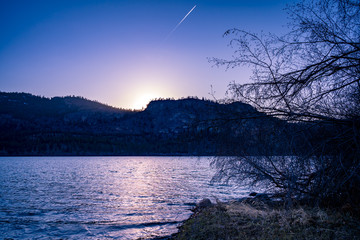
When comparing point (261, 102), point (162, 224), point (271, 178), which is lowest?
point (162, 224)

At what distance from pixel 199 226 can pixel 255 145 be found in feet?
15.4

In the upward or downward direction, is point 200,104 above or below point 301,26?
below

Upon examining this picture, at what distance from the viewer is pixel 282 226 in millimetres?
6809

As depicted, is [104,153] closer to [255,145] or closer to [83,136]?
[83,136]

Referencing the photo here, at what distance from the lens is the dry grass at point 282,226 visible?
5.91 meters

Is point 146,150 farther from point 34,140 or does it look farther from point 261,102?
point 261,102

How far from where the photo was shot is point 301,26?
4.56 m

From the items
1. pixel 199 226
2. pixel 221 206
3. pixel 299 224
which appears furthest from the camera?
pixel 221 206

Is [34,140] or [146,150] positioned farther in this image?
[146,150]

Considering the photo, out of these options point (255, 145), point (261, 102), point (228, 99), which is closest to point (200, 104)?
point (228, 99)

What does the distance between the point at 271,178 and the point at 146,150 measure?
173m

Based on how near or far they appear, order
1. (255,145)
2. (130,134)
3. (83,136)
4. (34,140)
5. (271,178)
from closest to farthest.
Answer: (255,145) → (271,178) → (34,140) → (83,136) → (130,134)

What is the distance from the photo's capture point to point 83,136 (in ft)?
572

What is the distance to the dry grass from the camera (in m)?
5.91
